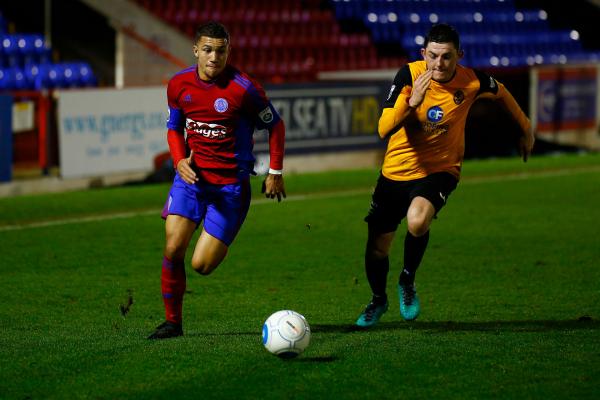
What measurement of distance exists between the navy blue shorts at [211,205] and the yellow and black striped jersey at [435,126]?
1196 mm

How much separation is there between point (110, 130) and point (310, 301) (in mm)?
7828

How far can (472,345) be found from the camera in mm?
7234

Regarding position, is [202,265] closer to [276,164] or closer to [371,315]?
[276,164]

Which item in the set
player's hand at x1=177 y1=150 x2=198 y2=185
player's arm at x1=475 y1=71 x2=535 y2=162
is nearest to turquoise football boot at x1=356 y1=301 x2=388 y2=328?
player's arm at x1=475 y1=71 x2=535 y2=162

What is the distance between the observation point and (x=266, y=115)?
7.60 metres

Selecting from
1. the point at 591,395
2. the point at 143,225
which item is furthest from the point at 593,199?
the point at 591,395

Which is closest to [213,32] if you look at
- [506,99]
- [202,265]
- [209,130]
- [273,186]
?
[209,130]

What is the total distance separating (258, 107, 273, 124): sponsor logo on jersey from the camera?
7586mm

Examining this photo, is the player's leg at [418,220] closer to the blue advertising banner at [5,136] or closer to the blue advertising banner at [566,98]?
the blue advertising banner at [5,136]

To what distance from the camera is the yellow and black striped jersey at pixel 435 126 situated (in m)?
8.08

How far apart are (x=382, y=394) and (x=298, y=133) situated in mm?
12870

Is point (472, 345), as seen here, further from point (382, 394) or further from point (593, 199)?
point (593, 199)

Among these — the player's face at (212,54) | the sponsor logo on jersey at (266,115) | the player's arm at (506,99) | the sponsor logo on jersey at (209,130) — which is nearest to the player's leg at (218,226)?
the sponsor logo on jersey at (209,130)

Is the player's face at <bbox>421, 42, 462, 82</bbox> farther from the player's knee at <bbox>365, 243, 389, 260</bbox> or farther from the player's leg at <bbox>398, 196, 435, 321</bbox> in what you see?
the player's knee at <bbox>365, 243, 389, 260</bbox>
